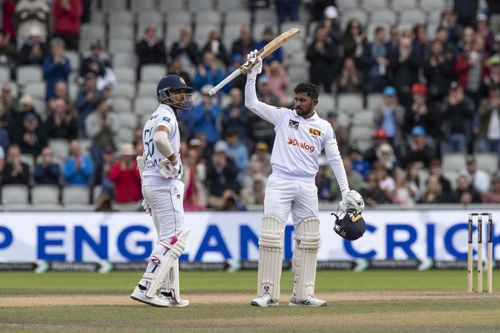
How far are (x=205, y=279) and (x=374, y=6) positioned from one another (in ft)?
38.0

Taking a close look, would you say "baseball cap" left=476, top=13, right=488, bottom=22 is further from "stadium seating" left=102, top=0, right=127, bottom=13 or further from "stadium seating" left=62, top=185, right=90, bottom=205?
"stadium seating" left=62, top=185, right=90, bottom=205

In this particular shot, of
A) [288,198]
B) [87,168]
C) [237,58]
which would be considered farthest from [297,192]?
[237,58]

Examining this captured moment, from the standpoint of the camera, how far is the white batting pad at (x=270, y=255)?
13781 mm

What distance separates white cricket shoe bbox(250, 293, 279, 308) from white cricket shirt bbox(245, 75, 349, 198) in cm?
127

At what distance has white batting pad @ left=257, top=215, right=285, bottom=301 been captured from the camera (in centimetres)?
1378

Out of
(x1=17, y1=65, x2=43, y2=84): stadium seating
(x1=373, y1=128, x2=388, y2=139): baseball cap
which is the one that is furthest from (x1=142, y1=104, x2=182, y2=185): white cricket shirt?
(x1=17, y1=65, x2=43, y2=84): stadium seating

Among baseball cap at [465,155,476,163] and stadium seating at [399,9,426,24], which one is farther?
stadium seating at [399,9,426,24]

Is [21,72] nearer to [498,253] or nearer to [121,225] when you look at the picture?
[121,225]

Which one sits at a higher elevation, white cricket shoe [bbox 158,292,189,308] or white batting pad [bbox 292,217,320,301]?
white batting pad [bbox 292,217,320,301]

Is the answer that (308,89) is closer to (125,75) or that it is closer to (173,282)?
(173,282)

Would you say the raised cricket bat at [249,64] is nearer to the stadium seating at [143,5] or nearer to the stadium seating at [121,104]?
the stadium seating at [121,104]

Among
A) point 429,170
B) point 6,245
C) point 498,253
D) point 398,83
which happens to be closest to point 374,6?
point 398,83

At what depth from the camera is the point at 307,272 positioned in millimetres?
13945

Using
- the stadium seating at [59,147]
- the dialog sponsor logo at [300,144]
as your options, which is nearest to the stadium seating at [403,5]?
the stadium seating at [59,147]
